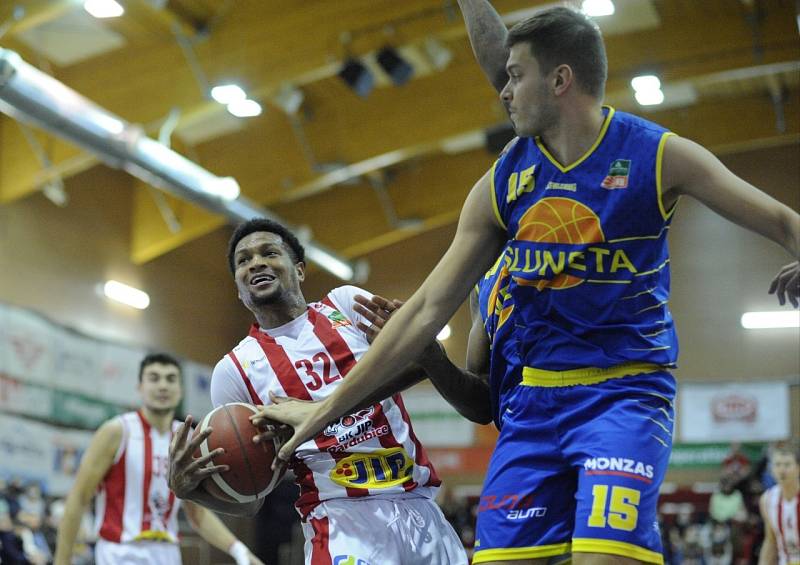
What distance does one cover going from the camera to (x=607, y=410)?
303 centimetres

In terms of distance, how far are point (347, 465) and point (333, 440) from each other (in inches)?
4.6

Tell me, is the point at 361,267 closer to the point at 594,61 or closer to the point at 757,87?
the point at 757,87

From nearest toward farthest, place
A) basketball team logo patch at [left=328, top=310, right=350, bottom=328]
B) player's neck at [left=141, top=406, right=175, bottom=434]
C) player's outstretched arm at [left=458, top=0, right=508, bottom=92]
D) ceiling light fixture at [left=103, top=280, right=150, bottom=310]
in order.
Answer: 1. player's outstretched arm at [left=458, top=0, right=508, bottom=92]
2. basketball team logo patch at [left=328, top=310, right=350, bottom=328]
3. player's neck at [left=141, top=406, right=175, bottom=434]
4. ceiling light fixture at [left=103, top=280, right=150, bottom=310]

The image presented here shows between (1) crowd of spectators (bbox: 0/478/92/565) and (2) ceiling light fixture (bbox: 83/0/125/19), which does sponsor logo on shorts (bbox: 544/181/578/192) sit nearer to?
(1) crowd of spectators (bbox: 0/478/92/565)

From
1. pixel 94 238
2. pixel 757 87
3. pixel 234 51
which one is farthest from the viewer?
pixel 757 87

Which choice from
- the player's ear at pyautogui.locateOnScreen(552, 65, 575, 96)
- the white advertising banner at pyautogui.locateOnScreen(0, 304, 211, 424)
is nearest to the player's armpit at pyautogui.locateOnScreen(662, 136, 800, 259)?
the player's ear at pyautogui.locateOnScreen(552, 65, 575, 96)

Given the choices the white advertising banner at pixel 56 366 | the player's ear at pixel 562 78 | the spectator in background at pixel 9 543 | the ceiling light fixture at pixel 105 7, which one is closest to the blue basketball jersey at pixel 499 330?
the player's ear at pixel 562 78

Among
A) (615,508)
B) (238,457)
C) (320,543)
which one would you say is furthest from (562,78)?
(320,543)

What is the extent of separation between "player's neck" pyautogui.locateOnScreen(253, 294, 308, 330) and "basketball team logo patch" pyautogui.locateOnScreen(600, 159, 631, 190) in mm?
1986

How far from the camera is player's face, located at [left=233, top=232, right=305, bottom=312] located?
4551 millimetres

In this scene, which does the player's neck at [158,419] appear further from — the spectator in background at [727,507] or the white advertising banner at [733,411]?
the white advertising banner at [733,411]

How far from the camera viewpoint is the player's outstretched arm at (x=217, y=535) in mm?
6961

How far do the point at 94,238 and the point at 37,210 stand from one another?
4.69ft

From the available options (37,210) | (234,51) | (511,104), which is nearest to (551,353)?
(511,104)
